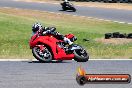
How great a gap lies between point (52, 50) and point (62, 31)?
15.2m

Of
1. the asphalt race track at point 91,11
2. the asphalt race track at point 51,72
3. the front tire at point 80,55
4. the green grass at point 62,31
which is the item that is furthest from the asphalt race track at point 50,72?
the asphalt race track at point 91,11

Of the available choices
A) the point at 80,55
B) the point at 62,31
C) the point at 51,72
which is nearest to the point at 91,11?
the point at 62,31

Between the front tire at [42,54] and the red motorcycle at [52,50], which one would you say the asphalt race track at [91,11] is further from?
the front tire at [42,54]

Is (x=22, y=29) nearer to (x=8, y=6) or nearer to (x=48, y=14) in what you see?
(x=48, y=14)

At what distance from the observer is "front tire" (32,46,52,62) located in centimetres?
1512

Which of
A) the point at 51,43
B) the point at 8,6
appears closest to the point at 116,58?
the point at 51,43

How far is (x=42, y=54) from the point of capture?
1520cm

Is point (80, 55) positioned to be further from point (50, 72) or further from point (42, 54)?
point (50, 72)

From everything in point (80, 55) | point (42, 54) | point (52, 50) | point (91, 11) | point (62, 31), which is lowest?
point (91, 11)

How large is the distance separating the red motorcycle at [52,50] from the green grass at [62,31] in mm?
1575

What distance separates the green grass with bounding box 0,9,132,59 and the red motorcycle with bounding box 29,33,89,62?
5.17ft

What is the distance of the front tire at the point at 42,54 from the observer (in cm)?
1512

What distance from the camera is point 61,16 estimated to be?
132 ft

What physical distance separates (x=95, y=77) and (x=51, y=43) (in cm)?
785
